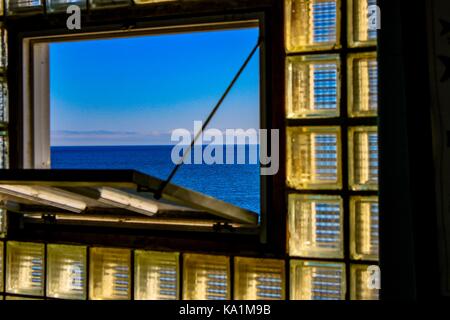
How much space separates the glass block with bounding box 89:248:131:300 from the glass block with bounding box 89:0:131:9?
2.55 feet

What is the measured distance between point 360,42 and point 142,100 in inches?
880

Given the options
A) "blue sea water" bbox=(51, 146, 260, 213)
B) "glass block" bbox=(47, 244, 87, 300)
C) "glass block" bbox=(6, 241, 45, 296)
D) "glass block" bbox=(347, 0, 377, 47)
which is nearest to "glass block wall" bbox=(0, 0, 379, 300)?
"glass block" bbox=(347, 0, 377, 47)

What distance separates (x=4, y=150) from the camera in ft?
5.22

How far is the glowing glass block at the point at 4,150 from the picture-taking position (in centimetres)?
158

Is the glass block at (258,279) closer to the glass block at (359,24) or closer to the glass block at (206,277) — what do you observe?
the glass block at (206,277)

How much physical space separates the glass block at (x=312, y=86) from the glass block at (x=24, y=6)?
33.6 inches

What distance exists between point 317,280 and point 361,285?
12 centimetres

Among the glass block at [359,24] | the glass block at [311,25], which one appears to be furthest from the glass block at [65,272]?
the glass block at [359,24]

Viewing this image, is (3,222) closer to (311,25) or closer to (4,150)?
(4,150)

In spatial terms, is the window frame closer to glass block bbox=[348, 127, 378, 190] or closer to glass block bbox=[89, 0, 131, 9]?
glass block bbox=[89, 0, 131, 9]

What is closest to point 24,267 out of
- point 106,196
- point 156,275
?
point 156,275

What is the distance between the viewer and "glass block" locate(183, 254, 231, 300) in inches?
55.7
